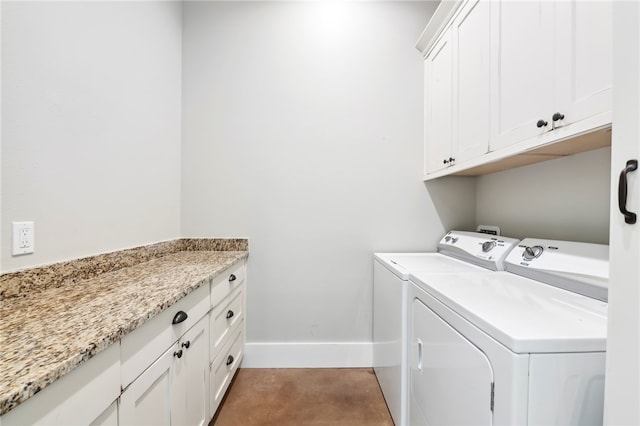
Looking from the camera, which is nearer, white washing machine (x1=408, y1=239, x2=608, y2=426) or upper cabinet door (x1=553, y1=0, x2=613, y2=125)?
white washing machine (x1=408, y1=239, x2=608, y2=426)

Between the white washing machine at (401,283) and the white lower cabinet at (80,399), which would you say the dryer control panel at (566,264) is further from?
the white lower cabinet at (80,399)

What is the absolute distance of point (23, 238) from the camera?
96 cm

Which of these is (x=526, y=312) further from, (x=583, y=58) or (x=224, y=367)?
(x=224, y=367)

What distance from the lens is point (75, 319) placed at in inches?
28.8

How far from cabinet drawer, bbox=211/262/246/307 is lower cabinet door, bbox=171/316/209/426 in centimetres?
13

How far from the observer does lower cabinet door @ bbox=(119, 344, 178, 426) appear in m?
0.75

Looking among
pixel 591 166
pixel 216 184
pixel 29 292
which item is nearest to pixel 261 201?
pixel 216 184

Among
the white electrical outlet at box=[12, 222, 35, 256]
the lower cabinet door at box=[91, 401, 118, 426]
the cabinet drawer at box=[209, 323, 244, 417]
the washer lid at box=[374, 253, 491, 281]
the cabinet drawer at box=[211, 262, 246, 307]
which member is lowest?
the cabinet drawer at box=[209, 323, 244, 417]

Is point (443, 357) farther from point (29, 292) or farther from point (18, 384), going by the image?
point (29, 292)

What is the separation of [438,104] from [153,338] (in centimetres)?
203

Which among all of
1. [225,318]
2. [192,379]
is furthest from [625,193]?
[225,318]

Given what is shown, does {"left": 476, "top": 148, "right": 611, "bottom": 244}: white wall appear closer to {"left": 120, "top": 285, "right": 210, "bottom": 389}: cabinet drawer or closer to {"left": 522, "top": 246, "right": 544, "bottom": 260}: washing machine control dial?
{"left": 522, "top": 246, "right": 544, "bottom": 260}: washing machine control dial

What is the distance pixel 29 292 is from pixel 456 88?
2.23m

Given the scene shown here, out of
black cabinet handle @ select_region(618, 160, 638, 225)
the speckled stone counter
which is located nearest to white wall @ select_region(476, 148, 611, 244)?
black cabinet handle @ select_region(618, 160, 638, 225)
